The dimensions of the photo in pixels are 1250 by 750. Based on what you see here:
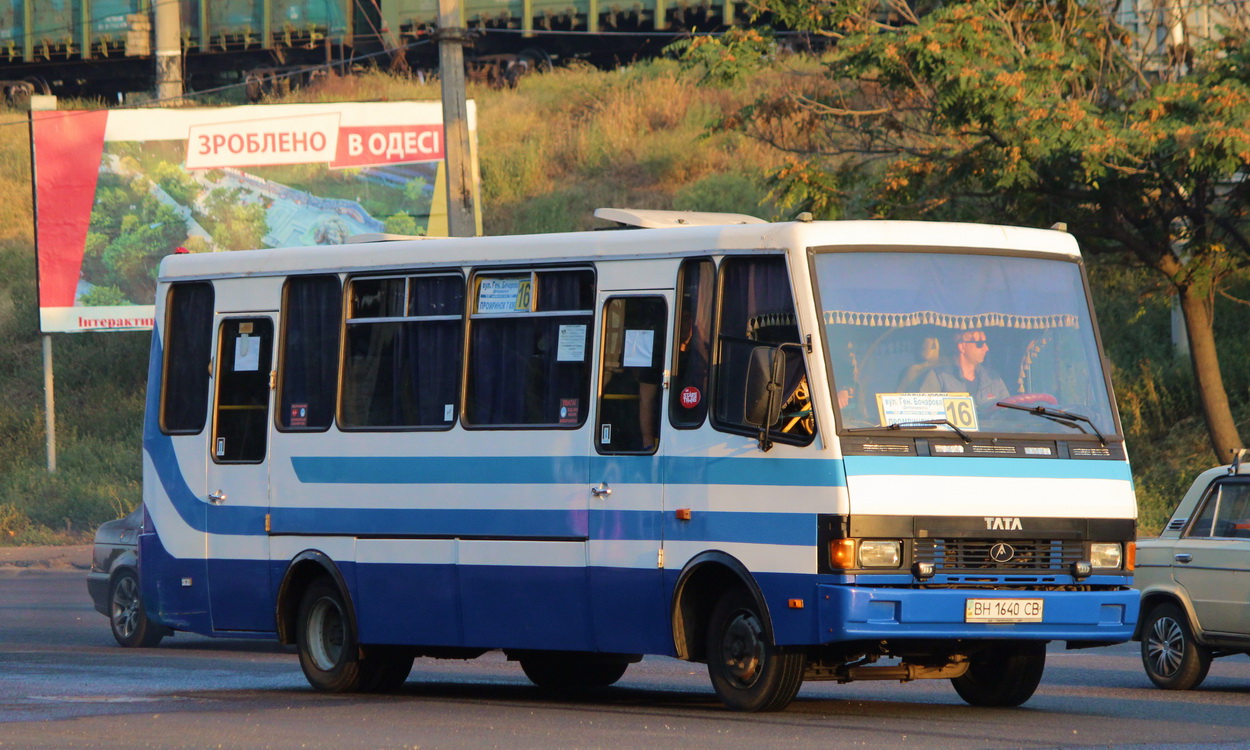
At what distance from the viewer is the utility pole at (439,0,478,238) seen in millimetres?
20625

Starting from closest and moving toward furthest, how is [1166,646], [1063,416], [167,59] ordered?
[1063,416] → [1166,646] → [167,59]

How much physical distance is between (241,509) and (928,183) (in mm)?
11887

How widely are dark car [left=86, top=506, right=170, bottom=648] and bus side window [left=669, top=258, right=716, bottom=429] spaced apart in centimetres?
723

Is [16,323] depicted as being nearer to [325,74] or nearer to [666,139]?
[325,74]

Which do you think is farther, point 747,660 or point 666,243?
point 666,243

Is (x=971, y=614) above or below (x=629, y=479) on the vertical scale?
below

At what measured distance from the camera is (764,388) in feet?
31.3

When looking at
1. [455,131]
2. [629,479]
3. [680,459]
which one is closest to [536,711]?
[629,479]

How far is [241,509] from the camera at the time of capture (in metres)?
12.3

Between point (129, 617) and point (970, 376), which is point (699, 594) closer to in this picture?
point (970, 376)

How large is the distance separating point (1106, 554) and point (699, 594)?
2.27 m

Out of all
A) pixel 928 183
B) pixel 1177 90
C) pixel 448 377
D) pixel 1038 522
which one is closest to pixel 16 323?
pixel 928 183

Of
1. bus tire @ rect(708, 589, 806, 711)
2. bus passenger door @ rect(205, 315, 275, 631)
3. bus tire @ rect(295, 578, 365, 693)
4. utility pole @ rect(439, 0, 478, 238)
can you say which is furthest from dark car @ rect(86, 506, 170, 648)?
bus tire @ rect(708, 589, 806, 711)

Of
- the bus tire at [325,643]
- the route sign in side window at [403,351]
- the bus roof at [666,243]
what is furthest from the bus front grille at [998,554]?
the bus tire at [325,643]
